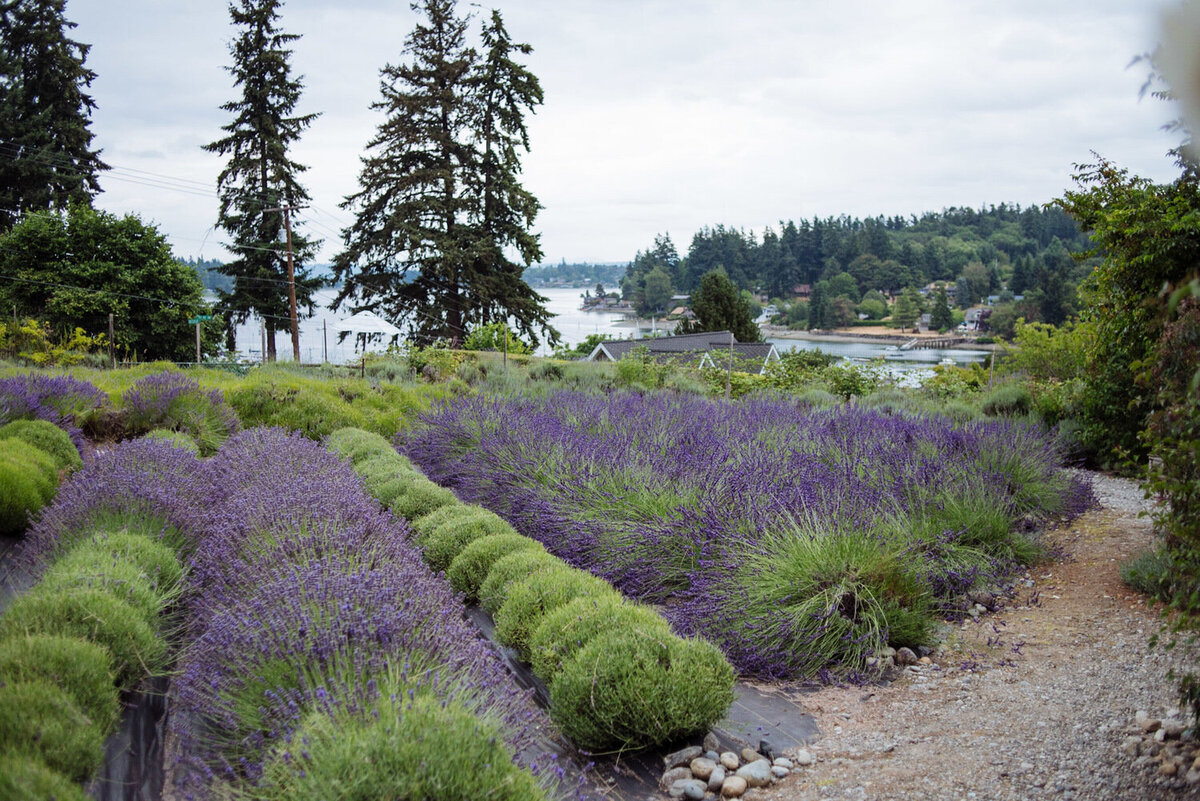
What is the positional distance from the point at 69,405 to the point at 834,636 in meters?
8.38

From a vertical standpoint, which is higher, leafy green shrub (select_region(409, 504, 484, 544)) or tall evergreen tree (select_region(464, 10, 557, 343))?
tall evergreen tree (select_region(464, 10, 557, 343))

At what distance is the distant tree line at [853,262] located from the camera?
67188 millimetres

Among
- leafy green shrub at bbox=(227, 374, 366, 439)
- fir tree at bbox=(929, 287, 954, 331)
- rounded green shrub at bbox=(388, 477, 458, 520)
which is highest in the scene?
fir tree at bbox=(929, 287, 954, 331)

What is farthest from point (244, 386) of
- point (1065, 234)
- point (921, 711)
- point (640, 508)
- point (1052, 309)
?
point (1065, 234)

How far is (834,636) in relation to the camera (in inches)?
145

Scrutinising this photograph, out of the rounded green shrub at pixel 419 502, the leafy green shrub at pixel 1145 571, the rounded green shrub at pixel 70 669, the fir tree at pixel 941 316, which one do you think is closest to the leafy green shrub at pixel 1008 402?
the leafy green shrub at pixel 1145 571

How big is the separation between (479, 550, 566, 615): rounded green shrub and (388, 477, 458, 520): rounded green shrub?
162 cm

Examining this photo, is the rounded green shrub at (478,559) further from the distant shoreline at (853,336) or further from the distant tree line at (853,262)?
the distant tree line at (853,262)

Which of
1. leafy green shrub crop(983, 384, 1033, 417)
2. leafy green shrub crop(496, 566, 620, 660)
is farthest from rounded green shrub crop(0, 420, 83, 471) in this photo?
leafy green shrub crop(983, 384, 1033, 417)

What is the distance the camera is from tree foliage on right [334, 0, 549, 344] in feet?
86.3

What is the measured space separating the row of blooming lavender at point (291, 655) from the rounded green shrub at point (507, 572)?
486 mm

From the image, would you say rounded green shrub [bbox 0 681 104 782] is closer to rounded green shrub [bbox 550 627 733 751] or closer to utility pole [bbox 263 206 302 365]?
rounded green shrub [bbox 550 627 733 751]

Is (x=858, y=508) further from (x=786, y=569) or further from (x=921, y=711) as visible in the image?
(x=921, y=711)

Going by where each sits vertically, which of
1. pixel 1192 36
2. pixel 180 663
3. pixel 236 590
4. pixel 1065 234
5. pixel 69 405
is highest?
pixel 1065 234
